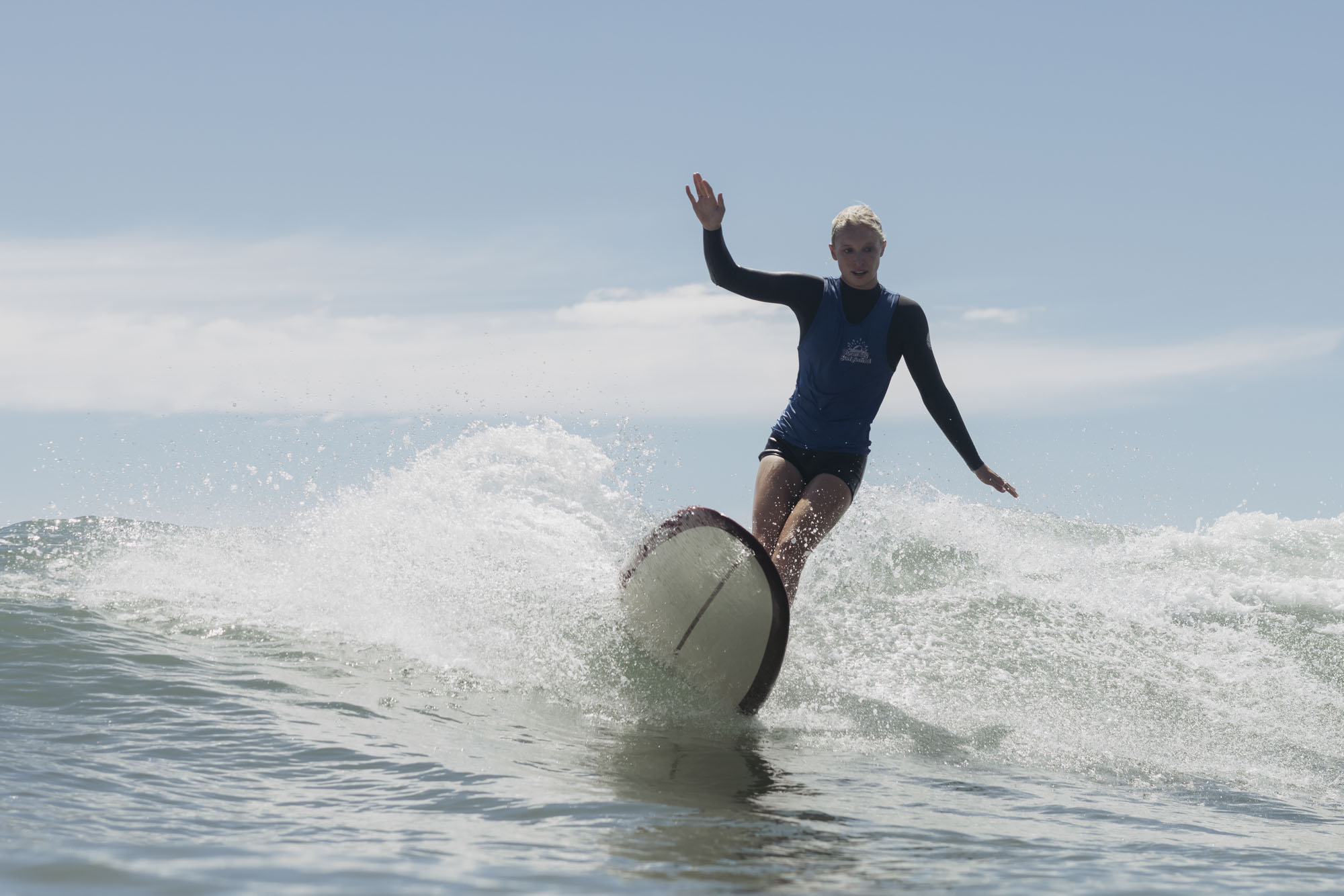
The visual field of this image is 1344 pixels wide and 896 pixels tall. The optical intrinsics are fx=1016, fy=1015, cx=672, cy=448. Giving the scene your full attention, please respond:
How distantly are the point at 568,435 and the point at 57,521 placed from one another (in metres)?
7.68

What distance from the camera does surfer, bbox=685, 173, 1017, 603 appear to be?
5.75 meters

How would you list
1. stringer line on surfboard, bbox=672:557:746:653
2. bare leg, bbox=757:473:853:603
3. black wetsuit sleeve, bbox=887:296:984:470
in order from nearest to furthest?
stringer line on surfboard, bbox=672:557:746:653 < bare leg, bbox=757:473:853:603 < black wetsuit sleeve, bbox=887:296:984:470


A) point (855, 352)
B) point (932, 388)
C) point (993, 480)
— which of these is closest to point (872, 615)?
point (993, 480)

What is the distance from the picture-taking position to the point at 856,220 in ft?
18.8

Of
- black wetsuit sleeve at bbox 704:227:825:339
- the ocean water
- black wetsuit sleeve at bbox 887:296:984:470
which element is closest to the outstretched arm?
black wetsuit sleeve at bbox 887:296:984:470

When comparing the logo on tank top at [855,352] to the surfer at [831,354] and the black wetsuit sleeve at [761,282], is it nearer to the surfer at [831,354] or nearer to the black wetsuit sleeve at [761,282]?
the surfer at [831,354]

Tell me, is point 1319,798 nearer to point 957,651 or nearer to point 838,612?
point 957,651

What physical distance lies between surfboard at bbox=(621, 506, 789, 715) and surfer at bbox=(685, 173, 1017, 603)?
39cm

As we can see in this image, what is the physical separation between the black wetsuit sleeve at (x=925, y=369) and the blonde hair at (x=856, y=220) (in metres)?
0.46

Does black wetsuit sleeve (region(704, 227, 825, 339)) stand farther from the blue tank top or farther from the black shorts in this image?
Result: the black shorts

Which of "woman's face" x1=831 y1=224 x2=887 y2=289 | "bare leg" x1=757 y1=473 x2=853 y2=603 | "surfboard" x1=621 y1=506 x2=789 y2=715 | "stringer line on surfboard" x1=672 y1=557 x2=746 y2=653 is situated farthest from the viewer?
"woman's face" x1=831 y1=224 x2=887 y2=289

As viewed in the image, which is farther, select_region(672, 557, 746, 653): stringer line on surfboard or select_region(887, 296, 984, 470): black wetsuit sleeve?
select_region(887, 296, 984, 470): black wetsuit sleeve

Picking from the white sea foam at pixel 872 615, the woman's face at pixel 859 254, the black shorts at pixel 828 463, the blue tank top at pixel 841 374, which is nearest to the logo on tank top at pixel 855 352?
the blue tank top at pixel 841 374

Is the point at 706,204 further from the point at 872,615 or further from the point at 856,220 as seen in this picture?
the point at 872,615
